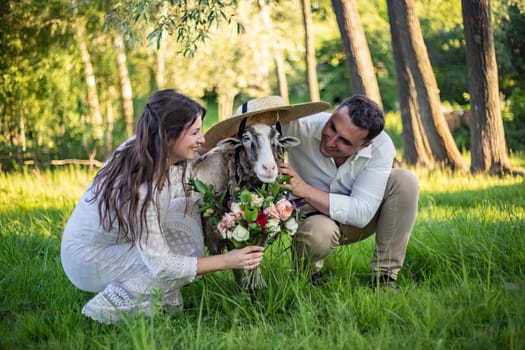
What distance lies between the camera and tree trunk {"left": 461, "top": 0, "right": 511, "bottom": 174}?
27.5 feet

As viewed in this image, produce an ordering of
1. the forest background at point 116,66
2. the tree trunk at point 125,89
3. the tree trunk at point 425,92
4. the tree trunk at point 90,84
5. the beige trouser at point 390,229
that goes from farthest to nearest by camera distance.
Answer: the tree trunk at point 125,89
the tree trunk at point 90,84
the forest background at point 116,66
the tree trunk at point 425,92
the beige trouser at point 390,229

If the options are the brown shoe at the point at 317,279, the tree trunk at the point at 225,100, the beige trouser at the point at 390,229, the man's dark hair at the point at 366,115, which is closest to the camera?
the man's dark hair at the point at 366,115

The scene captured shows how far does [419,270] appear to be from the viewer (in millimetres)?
4566

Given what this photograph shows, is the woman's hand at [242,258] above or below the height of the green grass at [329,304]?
above

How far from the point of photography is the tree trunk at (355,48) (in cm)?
887

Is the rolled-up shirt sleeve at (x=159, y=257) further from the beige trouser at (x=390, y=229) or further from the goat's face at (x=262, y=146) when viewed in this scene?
the beige trouser at (x=390, y=229)

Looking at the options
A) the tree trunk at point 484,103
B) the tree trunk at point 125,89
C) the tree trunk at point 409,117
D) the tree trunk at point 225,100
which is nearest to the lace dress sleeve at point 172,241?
the tree trunk at point 484,103

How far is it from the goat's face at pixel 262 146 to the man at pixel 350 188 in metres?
0.31

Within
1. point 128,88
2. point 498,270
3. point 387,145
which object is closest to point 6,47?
point 128,88

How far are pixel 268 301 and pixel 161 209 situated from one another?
83cm

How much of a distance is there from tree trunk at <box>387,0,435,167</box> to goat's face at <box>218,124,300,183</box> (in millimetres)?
6179

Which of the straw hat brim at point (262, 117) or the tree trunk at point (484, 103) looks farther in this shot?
the tree trunk at point (484, 103)

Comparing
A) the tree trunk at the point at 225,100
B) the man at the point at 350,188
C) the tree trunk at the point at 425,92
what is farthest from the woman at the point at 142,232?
the tree trunk at the point at 225,100


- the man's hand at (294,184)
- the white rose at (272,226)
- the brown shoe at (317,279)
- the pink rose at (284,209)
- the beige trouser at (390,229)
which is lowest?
the brown shoe at (317,279)
